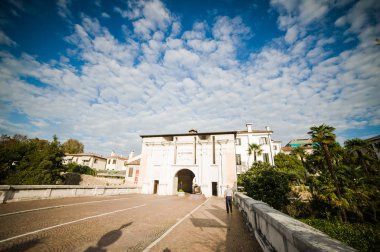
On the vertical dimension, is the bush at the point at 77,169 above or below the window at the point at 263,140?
below

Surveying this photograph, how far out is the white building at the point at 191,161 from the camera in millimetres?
26922

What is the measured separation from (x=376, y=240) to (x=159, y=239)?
12.4m

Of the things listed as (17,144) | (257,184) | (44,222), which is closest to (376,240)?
(257,184)

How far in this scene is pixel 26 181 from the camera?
18.2 metres

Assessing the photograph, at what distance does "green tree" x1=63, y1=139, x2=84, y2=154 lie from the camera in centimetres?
5572

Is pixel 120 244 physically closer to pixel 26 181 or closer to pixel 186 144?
pixel 26 181

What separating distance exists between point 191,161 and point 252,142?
19403 millimetres

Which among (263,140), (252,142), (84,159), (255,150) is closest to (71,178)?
(84,159)

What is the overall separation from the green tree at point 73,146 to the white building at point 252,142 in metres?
53.1

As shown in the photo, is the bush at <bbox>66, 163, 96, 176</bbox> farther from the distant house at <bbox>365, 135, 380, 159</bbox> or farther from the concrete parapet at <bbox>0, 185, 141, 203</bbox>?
the distant house at <bbox>365, 135, 380, 159</bbox>

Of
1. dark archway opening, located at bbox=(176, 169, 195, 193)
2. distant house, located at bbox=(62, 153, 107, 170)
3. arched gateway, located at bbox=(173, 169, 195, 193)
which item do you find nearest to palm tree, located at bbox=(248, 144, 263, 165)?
arched gateway, located at bbox=(173, 169, 195, 193)

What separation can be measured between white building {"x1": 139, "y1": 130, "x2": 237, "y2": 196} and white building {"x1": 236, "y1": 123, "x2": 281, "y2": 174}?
12.9m

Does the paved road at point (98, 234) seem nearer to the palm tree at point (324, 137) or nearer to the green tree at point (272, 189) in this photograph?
the green tree at point (272, 189)

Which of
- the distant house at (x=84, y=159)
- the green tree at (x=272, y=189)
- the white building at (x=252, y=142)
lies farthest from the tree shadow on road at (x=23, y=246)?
the distant house at (x=84, y=159)
